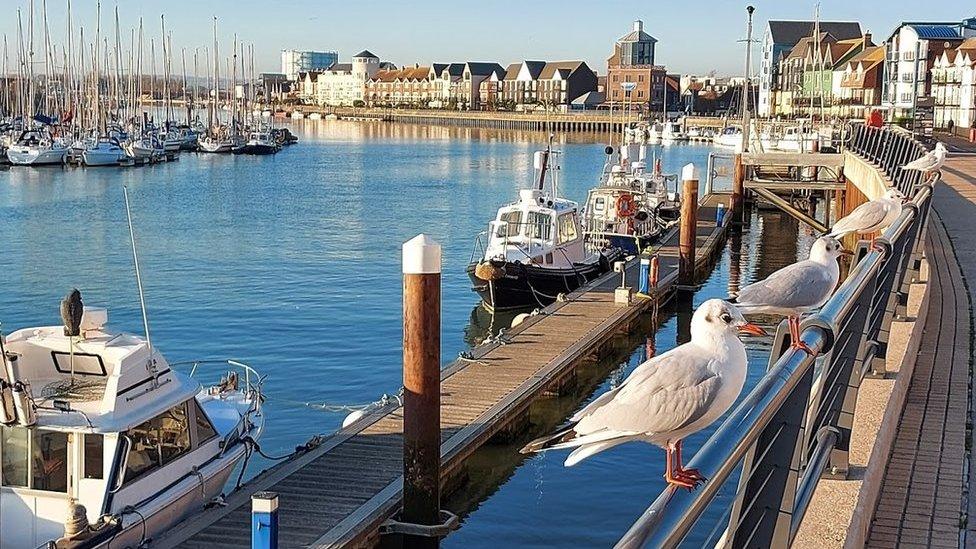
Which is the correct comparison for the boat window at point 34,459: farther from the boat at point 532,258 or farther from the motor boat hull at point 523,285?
the motor boat hull at point 523,285

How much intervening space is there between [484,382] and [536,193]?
13476 mm

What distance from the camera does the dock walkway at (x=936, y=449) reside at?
252 inches

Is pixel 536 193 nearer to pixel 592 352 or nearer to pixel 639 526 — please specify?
pixel 592 352

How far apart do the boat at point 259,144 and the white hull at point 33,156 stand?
28081mm

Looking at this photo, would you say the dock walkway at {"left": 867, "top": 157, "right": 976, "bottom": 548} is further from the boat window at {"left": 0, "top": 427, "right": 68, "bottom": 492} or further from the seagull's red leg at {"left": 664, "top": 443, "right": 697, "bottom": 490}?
the boat window at {"left": 0, "top": 427, "right": 68, "bottom": 492}

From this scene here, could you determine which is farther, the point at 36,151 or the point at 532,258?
the point at 36,151

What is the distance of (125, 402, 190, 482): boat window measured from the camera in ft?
40.3

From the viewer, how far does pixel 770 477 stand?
162 inches

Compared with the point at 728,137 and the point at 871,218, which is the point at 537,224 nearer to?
the point at 871,218

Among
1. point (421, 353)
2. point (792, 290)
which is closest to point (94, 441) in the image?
point (421, 353)

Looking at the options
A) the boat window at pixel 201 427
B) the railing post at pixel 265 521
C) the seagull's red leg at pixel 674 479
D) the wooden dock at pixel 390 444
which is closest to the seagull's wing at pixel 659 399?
the seagull's red leg at pixel 674 479

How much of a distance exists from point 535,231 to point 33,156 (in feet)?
208

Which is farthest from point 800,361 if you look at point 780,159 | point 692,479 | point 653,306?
point 780,159

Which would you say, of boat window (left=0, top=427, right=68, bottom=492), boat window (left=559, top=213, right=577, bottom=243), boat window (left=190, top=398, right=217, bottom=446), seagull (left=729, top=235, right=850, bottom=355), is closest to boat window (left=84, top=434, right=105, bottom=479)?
boat window (left=0, top=427, right=68, bottom=492)
